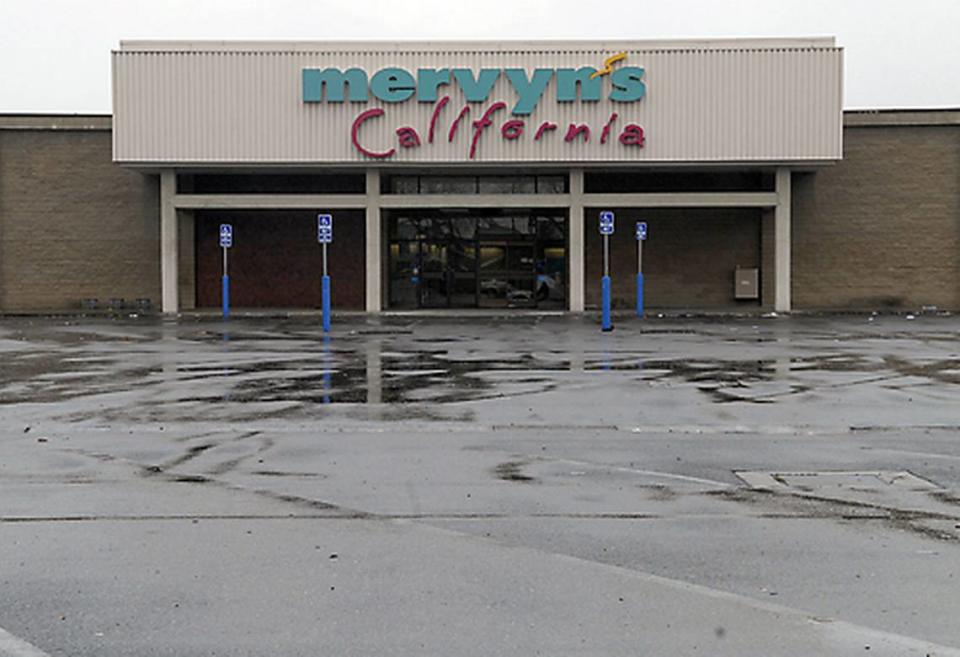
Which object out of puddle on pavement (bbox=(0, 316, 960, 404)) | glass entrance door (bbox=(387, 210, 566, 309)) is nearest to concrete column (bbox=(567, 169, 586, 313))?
glass entrance door (bbox=(387, 210, 566, 309))

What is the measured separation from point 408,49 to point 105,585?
31.0 meters

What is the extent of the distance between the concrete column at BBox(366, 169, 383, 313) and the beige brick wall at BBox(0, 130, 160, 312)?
7461 millimetres

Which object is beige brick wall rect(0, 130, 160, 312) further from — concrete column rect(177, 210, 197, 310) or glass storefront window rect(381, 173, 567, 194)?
glass storefront window rect(381, 173, 567, 194)

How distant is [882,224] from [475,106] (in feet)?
46.0

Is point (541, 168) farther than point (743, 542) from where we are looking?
Yes

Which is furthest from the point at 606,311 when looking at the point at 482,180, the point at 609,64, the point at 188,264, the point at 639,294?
the point at 188,264

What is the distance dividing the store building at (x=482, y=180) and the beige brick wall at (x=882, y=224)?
7 centimetres

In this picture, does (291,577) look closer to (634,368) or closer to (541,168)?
(634,368)

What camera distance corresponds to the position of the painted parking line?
5.02 metres

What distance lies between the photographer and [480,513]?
7828 mm

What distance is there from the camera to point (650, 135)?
1389 inches

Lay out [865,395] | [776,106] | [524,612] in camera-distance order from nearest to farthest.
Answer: [524,612]
[865,395]
[776,106]

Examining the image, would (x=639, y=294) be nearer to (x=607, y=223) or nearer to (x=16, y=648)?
(x=607, y=223)

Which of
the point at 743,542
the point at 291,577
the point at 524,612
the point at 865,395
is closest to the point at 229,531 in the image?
the point at 291,577
